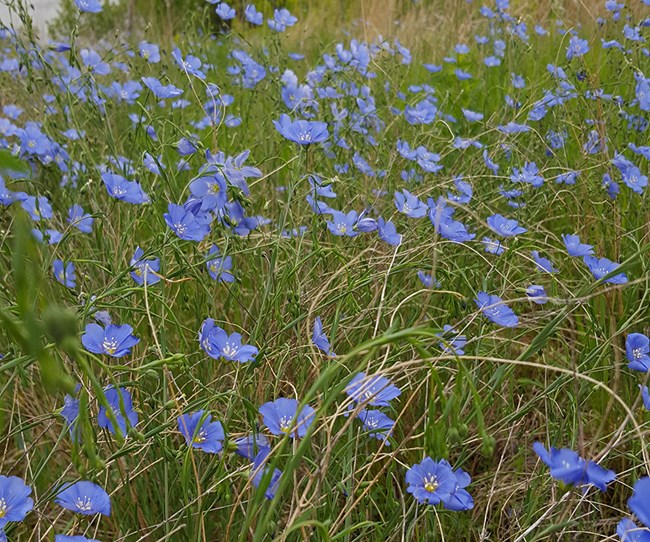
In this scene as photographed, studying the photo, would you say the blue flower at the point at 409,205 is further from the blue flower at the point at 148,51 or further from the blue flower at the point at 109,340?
the blue flower at the point at 148,51

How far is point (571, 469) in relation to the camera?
2.87ft

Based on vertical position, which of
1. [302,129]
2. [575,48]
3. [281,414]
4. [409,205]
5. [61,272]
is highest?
[575,48]

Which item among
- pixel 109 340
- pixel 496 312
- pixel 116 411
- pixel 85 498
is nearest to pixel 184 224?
pixel 109 340

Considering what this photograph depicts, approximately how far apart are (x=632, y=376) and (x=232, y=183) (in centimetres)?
103

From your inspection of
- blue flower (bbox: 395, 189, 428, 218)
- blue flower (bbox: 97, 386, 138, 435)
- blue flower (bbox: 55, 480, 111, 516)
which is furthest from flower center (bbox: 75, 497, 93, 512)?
blue flower (bbox: 395, 189, 428, 218)

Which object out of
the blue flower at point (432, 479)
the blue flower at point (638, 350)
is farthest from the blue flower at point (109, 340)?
the blue flower at point (638, 350)

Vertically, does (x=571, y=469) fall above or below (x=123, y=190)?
below

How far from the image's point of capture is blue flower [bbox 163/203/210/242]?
1.37m

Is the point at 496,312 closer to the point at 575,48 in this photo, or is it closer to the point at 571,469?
the point at 571,469

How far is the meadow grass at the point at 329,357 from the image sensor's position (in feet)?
3.41

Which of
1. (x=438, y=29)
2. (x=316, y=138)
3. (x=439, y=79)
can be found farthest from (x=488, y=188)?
(x=438, y=29)

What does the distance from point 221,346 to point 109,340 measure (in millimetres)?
202

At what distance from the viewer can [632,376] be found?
1.66 meters

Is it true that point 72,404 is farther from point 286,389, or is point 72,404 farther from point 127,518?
point 286,389
